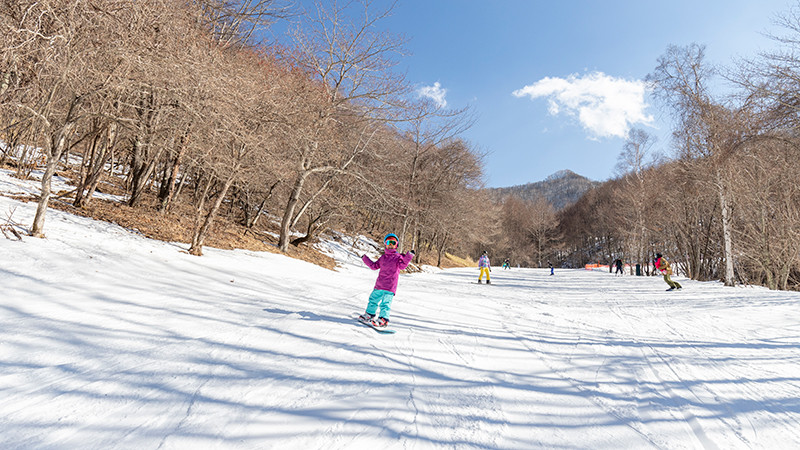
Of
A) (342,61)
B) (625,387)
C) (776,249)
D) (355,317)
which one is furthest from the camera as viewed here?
(776,249)

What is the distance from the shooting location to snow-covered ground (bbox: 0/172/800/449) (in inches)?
89.6

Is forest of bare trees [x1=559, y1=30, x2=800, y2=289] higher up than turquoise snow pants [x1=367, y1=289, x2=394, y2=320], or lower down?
higher up

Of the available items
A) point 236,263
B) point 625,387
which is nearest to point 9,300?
point 236,263

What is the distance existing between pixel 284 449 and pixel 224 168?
8.99 meters

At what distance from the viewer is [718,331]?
598 cm

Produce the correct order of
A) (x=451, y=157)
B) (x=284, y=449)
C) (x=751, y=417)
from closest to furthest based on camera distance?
(x=284, y=449)
(x=751, y=417)
(x=451, y=157)

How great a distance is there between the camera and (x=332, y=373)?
10.4 ft

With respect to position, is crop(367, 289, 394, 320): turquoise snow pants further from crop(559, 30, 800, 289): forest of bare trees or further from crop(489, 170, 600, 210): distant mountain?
crop(489, 170, 600, 210): distant mountain

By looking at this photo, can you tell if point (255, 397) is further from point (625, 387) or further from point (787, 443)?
point (787, 443)

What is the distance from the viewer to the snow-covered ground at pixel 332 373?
2.28 meters

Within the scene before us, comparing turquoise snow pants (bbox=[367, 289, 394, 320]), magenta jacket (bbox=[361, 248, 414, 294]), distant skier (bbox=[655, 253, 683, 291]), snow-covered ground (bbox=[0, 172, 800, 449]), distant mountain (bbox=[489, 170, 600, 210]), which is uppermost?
distant mountain (bbox=[489, 170, 600, 210])

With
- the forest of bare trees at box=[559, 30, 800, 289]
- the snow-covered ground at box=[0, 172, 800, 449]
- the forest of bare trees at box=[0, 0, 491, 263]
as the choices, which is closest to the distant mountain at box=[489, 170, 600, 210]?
the forest of bare trees at box=[559, 30, 800, 289]

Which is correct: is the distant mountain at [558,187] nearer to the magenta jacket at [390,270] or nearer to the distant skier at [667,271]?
the distant skier at [667,271]

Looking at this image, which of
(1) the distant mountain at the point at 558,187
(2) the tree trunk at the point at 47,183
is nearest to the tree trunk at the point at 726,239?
(2) the tree trunk at the point at 47,183
